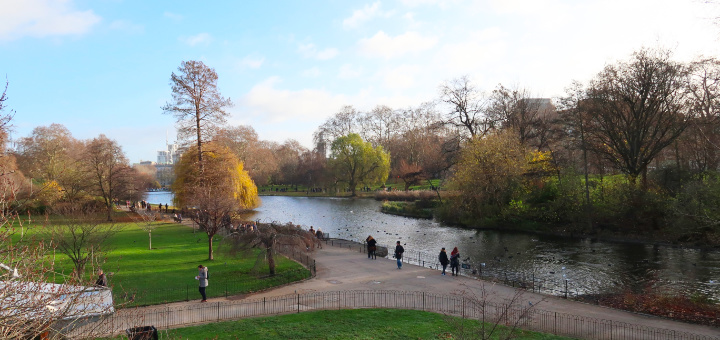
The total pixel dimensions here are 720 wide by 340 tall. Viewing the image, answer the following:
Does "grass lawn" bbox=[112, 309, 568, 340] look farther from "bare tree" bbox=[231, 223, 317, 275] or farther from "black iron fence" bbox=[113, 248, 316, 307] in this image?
"bare tree" bbox=[231, 223, 317, 275]

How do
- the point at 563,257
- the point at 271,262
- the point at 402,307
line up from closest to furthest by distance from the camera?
1. the point at 402,307
2. the point at 271,262
3. the point at 563,257

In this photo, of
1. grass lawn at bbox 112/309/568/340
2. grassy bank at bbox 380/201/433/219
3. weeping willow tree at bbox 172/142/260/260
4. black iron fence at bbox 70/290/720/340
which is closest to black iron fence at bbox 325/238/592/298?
black iron fence at bbox 70/290/720/340

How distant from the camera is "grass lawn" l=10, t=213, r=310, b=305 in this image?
1745 cm

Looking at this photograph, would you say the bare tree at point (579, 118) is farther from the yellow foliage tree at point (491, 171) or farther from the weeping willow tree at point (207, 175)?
the weeping willow tree at point (207, 175)

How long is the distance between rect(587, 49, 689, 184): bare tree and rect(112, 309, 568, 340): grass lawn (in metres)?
28.9

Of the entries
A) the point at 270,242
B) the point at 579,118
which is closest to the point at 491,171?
the point at 579,118

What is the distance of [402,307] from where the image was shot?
51.2ft

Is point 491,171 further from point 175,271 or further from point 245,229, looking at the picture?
point 175,271

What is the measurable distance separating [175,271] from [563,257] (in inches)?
887

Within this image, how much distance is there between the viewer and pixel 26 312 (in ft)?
17.7

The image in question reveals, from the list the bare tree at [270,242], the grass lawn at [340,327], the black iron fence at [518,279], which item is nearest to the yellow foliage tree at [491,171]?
the black iron fence at [518,279]

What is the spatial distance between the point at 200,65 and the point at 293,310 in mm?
26550

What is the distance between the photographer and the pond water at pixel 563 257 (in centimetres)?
2108

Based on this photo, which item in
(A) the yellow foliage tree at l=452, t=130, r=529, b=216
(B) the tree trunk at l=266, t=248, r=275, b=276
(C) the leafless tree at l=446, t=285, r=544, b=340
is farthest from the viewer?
(A) the yellow foliage tree at l=452, t=130, r=529, b=216
